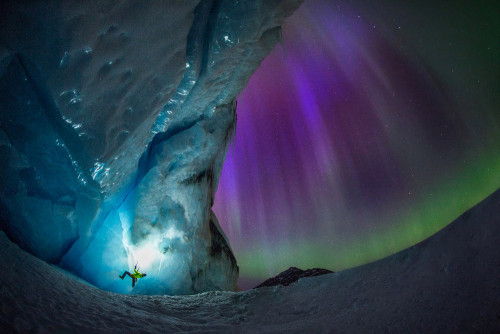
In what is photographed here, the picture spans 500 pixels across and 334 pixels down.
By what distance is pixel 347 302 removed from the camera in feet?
13.1

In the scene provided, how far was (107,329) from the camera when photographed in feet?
9.85

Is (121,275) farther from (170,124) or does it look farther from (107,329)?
(107,329)

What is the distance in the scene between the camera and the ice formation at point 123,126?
4625mm

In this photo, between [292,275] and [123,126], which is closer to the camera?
[123,126]

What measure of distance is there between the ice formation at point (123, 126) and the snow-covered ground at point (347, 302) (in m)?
2.20

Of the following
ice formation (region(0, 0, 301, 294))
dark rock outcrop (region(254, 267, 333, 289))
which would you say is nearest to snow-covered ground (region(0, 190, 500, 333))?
ice formation (region(0, 0, 301, 294))

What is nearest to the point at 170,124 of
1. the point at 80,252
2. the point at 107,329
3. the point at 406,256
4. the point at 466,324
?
the point at 80,252

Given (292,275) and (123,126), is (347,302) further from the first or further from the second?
(292,275)

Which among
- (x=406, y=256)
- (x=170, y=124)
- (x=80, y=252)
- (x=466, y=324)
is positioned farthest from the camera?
(x=170, y=124)

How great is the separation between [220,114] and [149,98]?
4.32 m

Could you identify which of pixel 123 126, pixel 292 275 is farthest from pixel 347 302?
pixel 292 275

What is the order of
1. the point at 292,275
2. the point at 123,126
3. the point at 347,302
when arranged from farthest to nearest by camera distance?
the point at 292,275
the point at 123,126
the point at 347,302

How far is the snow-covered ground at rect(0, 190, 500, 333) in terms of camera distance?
244cm

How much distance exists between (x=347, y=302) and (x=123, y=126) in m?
6.26
